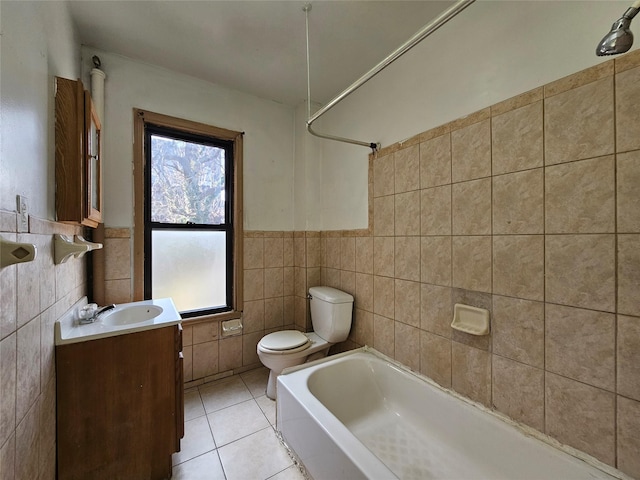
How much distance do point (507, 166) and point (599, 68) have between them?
0.41m

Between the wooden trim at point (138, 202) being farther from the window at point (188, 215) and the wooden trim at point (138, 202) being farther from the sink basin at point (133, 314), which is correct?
the sink basin at point (133, 314)

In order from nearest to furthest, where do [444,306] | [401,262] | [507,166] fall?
[507,166] < [444,306] < [401,262]

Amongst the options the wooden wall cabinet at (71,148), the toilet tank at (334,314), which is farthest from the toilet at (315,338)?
the wooden wall cabinet at (71,148)

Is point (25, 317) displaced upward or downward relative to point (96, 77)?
downward

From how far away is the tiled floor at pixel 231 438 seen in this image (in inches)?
53.1

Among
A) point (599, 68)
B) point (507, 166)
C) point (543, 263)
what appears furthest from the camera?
point (507, 166)

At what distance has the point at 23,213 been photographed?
801mm

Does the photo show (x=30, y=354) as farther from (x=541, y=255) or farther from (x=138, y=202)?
(x=541, y=255)

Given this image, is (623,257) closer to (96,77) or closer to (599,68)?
(599,68)

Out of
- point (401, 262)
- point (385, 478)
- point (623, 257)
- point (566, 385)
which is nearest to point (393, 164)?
point (401, 262)

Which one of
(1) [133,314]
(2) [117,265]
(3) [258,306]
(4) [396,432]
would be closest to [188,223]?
(2) [117,265]

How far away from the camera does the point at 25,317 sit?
2.66 feet

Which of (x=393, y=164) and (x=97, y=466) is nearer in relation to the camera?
(x=97, y=466)

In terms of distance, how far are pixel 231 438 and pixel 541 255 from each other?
192 cm
